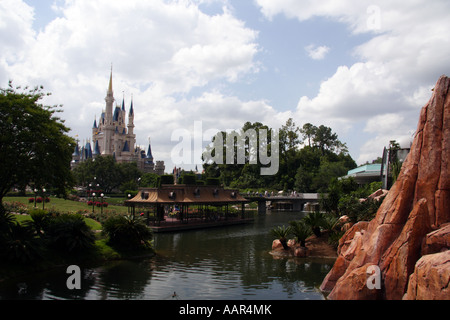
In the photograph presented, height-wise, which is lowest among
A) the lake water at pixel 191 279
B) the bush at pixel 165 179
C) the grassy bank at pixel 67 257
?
the lake water at pixel 191 279

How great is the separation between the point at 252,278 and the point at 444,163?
1074cm

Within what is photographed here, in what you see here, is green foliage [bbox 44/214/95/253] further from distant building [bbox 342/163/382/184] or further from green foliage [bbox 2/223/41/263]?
distant building [bbox 342/163/382/184]

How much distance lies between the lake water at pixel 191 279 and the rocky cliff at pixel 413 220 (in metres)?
3.28

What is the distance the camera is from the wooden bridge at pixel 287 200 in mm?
69688

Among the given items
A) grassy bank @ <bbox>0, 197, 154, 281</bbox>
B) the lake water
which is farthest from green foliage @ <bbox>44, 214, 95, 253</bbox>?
the lake water

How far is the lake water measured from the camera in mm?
15805

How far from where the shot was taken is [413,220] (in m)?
12.1

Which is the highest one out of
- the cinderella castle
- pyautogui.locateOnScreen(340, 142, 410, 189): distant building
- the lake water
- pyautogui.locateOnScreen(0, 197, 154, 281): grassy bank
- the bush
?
the cinderella castle

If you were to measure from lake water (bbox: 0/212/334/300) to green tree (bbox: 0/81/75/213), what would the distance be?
26.3ft

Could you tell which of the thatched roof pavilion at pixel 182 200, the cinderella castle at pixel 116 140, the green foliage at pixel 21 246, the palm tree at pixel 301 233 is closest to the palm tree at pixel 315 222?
the palm tree at pixel 301 233

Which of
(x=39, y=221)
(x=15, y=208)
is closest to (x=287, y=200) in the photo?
(x=15, y=208)

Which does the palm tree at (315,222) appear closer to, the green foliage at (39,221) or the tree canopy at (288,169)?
the green foliage at (39,221)

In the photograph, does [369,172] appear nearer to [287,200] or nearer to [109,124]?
[287,200]
